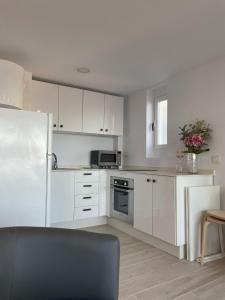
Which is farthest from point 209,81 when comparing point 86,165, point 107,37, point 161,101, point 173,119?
point 86,165

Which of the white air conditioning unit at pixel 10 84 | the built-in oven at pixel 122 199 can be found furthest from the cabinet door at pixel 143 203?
the white air conditioning unit at pixel 10 84

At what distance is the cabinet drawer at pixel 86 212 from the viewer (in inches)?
136

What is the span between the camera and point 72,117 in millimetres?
3699

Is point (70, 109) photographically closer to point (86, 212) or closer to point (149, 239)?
point (86, 212)

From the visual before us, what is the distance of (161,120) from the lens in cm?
379

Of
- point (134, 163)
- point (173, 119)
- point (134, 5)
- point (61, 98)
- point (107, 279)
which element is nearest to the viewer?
point (107, 279)

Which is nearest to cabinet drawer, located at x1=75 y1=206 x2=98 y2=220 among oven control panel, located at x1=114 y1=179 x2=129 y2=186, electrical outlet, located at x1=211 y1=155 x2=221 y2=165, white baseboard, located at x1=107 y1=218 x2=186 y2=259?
white baseboard, located at x1=107 y1=218 x2=186 y2=259

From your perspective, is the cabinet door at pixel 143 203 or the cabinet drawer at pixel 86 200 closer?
the cabinet door at pixel 143 203

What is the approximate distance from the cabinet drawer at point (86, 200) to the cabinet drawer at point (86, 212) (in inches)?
2.3

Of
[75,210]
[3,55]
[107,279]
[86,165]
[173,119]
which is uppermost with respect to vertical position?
[3,55]

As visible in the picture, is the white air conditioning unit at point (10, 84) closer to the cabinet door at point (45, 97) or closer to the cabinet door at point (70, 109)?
the cabinet door at point (45, 97)

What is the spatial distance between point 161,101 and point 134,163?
3.74ft

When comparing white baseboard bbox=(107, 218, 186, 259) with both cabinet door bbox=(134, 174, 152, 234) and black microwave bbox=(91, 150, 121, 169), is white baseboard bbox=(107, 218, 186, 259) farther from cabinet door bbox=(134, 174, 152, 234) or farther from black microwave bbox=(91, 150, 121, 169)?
black microwave bbox=(91, 150, 121, 169)

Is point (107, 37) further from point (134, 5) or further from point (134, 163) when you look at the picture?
point (134, 163)
